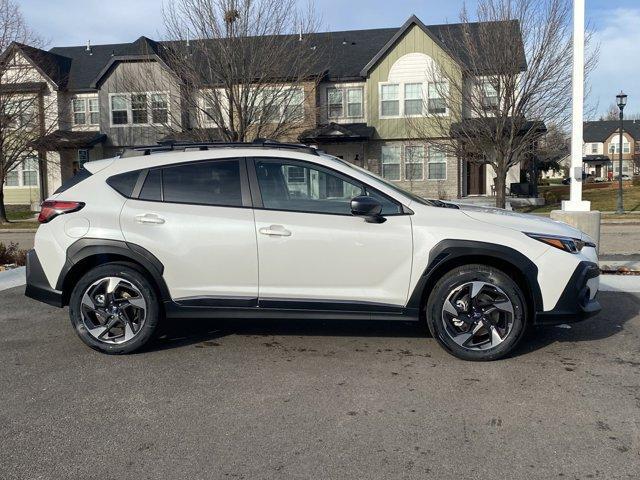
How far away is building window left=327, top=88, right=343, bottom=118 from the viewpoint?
28.0 metres

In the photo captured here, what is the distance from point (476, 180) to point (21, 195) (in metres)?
23.5

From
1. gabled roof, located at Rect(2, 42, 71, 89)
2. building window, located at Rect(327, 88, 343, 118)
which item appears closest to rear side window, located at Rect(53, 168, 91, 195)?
gabled roof, located at Rect(2, 42, 71, 89)

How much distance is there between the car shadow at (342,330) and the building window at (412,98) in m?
22.0

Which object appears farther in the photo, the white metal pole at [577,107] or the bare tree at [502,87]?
the bare tree at [502,87]

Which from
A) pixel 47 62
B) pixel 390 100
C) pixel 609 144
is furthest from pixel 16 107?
pixel 609 144

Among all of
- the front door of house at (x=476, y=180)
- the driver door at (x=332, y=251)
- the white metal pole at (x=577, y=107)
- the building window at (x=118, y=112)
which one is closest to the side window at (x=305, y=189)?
the driver door at (x=332, y=251)

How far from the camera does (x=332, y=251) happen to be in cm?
480

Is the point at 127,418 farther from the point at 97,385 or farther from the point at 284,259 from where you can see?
the point at 284,259

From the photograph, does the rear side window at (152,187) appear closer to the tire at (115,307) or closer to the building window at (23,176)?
the tire at (115,307)

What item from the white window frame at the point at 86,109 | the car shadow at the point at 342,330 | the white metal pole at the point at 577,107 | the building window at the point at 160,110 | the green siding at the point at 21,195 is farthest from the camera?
the green siding at the point at 21,195

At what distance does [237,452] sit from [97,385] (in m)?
1.60

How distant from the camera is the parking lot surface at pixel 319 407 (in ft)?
10.6

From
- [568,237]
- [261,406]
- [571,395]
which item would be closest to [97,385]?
[261,406]

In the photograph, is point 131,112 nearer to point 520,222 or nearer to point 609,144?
point 520,222
